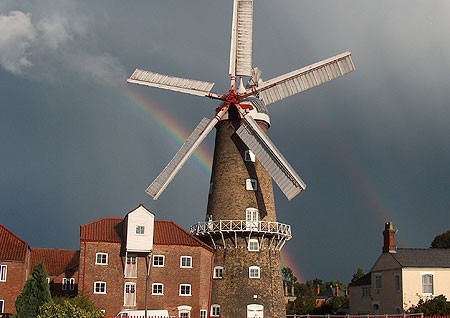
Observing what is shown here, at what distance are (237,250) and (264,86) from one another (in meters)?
12.4

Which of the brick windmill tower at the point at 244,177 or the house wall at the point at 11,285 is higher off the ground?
the brick windmill tower at the point at 244,177

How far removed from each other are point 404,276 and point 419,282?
4.51ft

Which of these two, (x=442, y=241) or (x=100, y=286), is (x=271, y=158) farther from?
(x=442, y=241)

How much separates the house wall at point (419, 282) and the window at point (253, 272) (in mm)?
13798

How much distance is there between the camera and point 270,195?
48.8 metres

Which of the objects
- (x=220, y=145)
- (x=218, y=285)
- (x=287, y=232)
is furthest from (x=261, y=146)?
(x=218, y=285)

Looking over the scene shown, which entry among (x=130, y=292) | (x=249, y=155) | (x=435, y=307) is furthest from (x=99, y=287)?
(x=435, y=307)

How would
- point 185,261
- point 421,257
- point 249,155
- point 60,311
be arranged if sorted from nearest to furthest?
point 60,311, point 185,261, point 249,155, point 421,257

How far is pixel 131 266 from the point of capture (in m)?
46.4

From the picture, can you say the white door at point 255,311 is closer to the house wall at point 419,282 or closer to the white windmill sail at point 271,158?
the white windmill sail at point 271,158

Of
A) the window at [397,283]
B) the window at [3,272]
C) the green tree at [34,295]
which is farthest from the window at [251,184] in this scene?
the green tree at [34,295]

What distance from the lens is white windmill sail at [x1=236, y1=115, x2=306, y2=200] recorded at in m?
46.2

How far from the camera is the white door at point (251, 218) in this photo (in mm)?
46375

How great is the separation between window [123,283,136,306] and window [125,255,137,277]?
0.71 m
